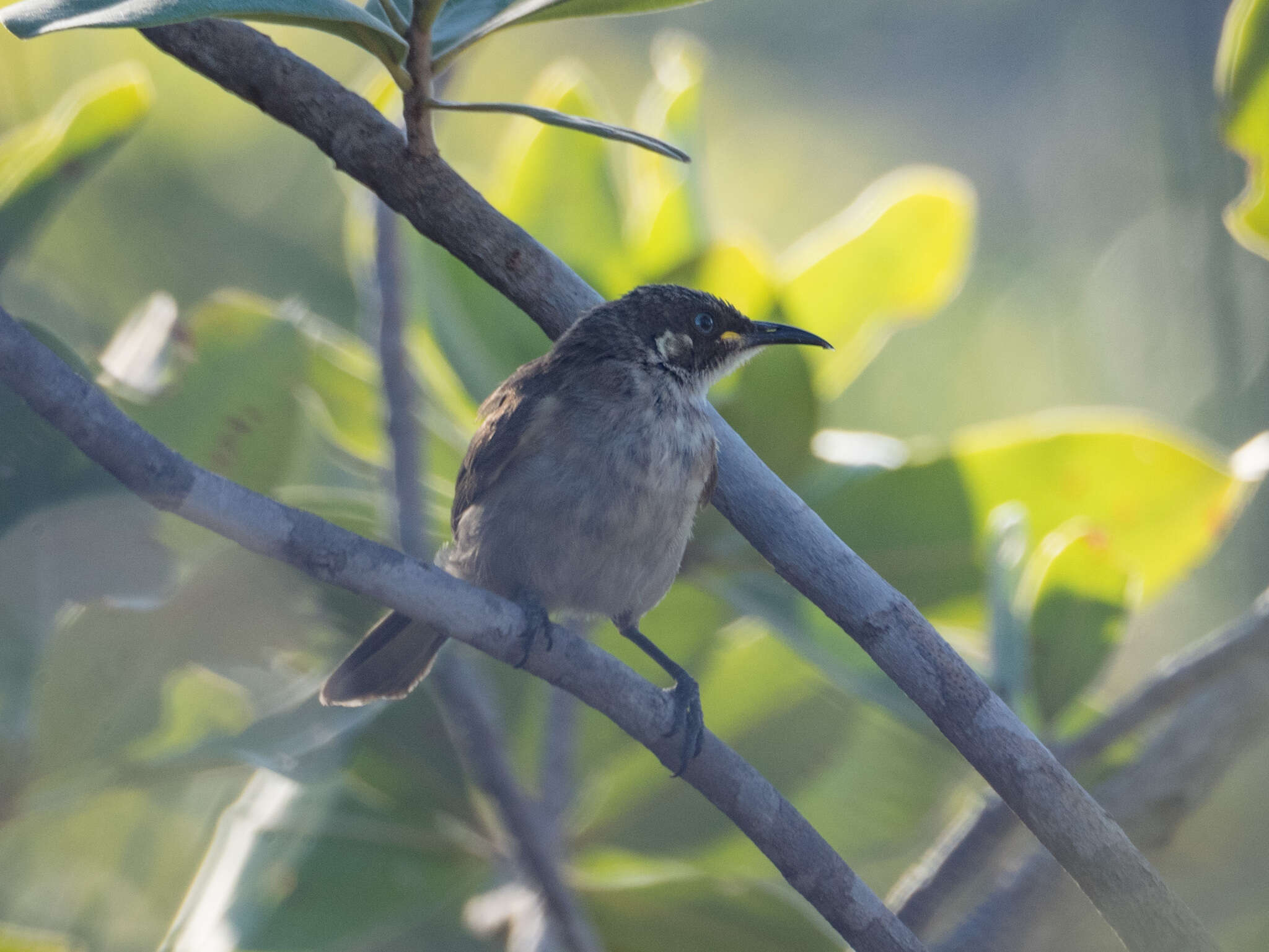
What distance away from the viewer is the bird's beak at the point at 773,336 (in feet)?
7.20

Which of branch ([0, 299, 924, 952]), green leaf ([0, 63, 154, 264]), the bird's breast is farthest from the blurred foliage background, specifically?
branch ([0, 299, 924, 952])

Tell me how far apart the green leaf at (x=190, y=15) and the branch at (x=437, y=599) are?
0.29 metres

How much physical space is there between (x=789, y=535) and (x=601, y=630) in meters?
1.43

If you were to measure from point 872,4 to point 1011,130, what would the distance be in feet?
4.66

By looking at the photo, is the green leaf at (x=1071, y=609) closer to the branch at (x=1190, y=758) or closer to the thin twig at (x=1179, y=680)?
the thin twig at (x=1179, y=680)

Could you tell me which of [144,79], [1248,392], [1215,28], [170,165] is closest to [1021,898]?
[1248,392]

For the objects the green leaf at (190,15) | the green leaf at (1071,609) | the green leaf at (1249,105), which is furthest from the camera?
the green leaf at (1071,609)

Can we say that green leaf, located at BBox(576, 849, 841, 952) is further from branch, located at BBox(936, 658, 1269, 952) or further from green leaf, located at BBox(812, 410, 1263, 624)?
green leaf, located at BBox(812, 410, 1263, 624)

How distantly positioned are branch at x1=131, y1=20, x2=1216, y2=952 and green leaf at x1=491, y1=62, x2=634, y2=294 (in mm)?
1125

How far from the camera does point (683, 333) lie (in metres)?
2.50

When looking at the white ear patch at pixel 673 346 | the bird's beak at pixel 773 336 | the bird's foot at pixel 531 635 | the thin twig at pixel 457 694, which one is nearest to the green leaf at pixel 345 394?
the thin twig at pixel 457 694

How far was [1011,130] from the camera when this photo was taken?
6.29 meters

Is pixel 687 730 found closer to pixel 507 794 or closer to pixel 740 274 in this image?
pixel 507 794

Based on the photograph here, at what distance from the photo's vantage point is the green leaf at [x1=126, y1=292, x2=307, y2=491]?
1.86 metres
